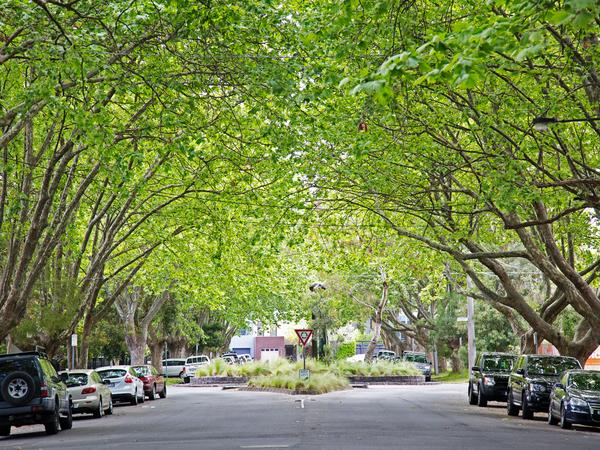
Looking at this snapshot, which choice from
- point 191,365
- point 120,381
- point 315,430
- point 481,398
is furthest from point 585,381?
point 191,365

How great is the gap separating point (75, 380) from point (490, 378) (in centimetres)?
1300

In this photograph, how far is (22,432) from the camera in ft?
76.5

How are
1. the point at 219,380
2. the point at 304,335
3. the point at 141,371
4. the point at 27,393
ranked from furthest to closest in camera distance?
the point at 219,380, the point at 304,335, the point at 141,371, the point at 27,393

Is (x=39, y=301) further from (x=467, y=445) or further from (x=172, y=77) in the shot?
(x=467, y=445)

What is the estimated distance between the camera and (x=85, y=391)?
2709cm

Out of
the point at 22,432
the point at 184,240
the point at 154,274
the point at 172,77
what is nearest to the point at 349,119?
the point at 172,77

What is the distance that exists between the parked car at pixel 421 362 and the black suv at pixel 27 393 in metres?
34.6

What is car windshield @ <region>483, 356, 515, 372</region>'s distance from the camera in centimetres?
3025

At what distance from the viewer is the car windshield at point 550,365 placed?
82.0ft

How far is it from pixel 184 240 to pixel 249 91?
17.3m

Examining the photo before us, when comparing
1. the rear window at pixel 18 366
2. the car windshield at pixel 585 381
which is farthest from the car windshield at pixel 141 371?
the car windshield at pixel 585 381

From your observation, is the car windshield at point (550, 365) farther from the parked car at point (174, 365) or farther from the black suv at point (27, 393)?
the parked car at point (174, 365)

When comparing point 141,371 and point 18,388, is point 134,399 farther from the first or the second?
point 18,388

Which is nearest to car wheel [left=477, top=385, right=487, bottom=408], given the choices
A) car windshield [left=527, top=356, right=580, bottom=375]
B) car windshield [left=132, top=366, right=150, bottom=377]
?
car windshield [left=527, top=356, right=580, bottom=375]
